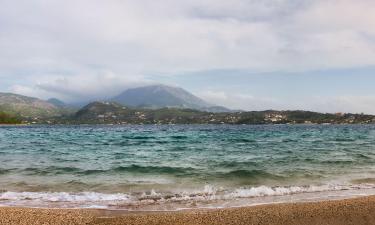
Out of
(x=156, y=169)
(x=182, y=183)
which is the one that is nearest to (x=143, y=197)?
(x=182, y=183)

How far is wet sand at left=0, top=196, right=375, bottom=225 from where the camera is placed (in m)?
11.6

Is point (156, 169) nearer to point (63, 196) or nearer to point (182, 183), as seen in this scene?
point (182, 183)

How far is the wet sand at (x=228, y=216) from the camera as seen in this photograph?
11641 mm

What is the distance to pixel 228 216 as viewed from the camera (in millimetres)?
12234

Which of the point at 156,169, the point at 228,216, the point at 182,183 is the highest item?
the point at 228,216

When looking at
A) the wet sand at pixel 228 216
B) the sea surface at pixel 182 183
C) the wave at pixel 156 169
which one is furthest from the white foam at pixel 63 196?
the wave at pixel 156 169

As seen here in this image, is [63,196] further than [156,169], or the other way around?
[156,169]

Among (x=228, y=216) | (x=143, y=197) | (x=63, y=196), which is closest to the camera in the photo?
(x=228, y=216)

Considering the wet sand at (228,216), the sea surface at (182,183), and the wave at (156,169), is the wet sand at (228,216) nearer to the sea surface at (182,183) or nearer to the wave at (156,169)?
the sea surface at (182,183)

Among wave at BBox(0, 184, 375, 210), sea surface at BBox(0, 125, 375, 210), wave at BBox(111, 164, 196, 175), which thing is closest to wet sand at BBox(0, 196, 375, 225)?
sea surface at BBox(0, 125, 375, 210)

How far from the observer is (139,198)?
647 inches

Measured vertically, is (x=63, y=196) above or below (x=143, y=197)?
below

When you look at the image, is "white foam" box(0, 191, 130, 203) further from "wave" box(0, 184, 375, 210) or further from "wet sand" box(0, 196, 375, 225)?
"wet sand" box(0, 196, 375, 225)

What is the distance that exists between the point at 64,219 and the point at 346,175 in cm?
1698
